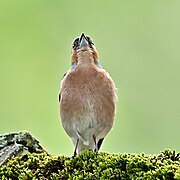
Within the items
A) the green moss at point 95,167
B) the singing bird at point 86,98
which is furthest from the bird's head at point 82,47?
the green moss at point 95,167

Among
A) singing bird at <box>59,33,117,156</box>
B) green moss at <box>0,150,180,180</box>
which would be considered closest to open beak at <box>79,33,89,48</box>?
singing bird at <box>59,33,117,156</box>

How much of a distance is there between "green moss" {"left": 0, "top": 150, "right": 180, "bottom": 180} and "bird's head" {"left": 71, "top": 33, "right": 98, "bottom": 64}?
1.34 metres

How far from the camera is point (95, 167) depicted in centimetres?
381

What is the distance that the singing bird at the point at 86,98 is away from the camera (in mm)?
5049

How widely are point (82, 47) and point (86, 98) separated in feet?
1.72

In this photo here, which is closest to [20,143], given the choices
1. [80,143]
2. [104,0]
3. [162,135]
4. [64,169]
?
[64,169]

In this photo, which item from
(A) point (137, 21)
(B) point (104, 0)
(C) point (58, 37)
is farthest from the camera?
(B) point (104, 0)

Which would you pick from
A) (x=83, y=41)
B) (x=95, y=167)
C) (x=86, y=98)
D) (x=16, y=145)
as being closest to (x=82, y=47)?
(x=83, y=41)

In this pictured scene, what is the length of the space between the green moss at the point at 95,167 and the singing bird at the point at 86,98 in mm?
890

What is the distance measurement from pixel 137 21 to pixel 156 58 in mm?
Result: 893

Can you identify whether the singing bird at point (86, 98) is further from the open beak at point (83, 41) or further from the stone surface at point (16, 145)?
the stone surface at point (16, 145)

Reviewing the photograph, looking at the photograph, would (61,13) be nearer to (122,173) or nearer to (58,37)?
(58,37)

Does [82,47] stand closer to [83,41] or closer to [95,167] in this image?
[83,41]

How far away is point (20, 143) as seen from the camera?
4.50m
